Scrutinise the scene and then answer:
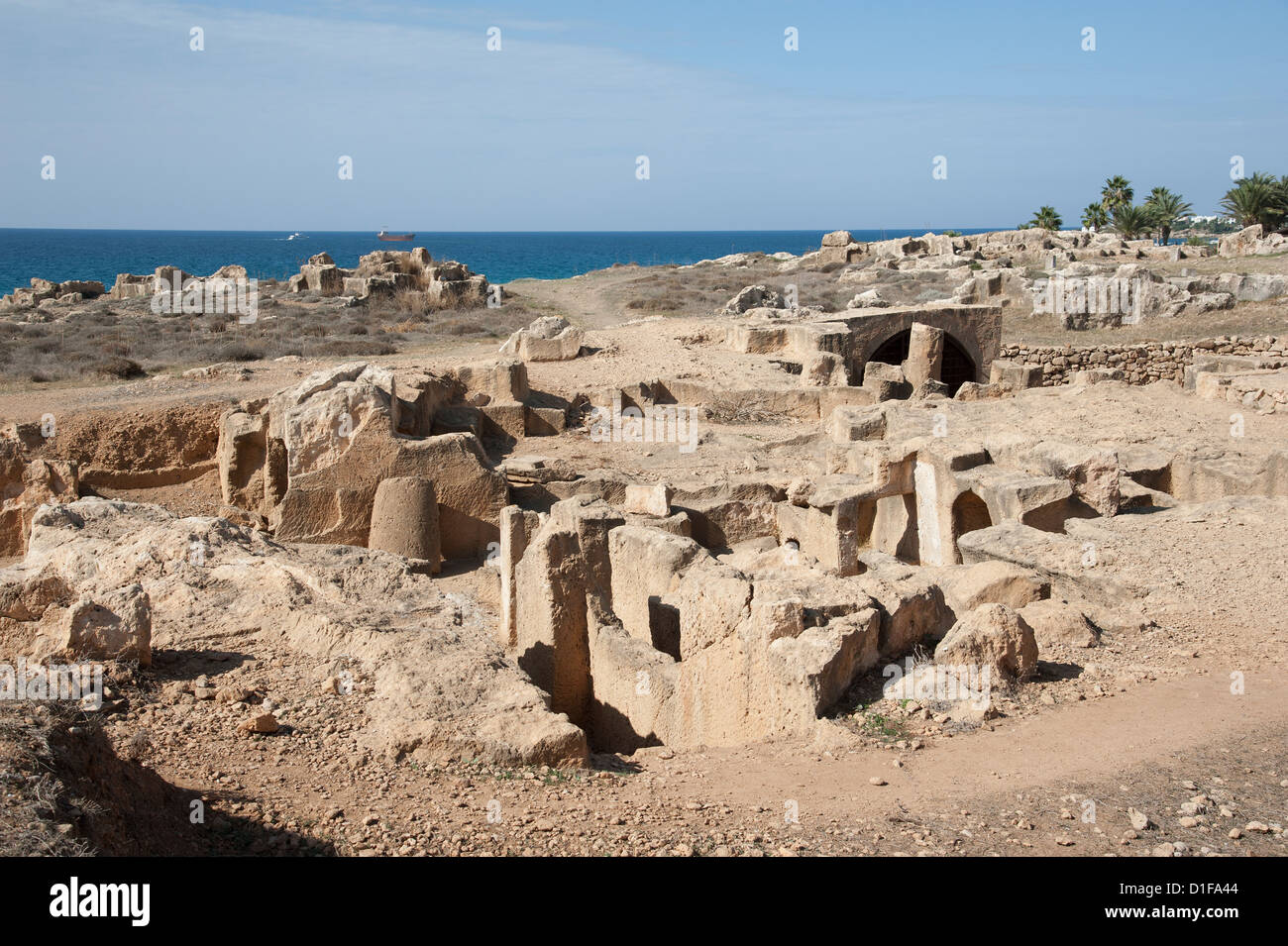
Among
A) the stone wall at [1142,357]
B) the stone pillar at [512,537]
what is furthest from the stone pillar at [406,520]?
the stone wall at [1142,357]

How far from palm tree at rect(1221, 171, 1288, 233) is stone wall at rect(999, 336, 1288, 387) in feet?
67.2

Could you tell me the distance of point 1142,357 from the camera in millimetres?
19875

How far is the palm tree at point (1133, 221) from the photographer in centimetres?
4278

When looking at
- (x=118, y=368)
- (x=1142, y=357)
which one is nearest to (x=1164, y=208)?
(x=1142, y=357)

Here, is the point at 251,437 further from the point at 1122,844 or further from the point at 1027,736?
the point at 1122,844

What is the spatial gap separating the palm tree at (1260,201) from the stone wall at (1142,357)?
20484 mm

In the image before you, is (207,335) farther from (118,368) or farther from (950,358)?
(950,358)

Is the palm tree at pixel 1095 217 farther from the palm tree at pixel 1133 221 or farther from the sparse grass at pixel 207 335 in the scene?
the sparse grass at pixel 207 335

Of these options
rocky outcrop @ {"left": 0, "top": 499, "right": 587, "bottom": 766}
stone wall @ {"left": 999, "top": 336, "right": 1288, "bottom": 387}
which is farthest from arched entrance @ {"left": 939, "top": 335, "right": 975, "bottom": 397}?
rocky outcrop @ {"left": 0, "top": 499, "right": 587, "bottom": 766}

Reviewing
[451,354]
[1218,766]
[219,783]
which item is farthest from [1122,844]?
[451,354]

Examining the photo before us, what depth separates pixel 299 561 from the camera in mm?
7602

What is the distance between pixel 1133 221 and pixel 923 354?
29.7 m

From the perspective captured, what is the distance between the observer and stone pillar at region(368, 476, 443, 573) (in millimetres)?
11023
